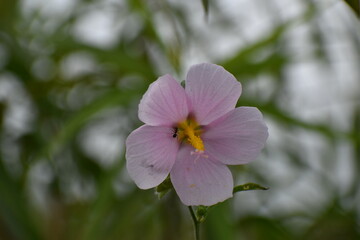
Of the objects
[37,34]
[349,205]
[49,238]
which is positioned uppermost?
[37,34]

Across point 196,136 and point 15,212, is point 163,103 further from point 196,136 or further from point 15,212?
point 15,212

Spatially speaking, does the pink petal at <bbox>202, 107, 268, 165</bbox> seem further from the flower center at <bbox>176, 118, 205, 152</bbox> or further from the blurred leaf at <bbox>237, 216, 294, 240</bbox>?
the blurred leaf at <bbox>237, 216, 294, 240</bbox>

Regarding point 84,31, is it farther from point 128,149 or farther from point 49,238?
point 128,149

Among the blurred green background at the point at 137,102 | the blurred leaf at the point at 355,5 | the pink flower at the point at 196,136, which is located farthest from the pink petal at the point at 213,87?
the blurred green background at the point at 137,102

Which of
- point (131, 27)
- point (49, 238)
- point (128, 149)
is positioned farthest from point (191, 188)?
Result: point (131, 27)

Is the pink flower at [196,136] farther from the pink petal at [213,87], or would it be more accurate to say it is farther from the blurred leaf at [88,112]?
the blurred leaf at [88,112]

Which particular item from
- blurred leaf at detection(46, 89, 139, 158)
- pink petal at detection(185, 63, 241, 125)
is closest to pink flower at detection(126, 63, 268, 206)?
pink petal at detection(185, 63, 241, 125)

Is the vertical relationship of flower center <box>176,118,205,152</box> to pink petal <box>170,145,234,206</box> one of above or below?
above
